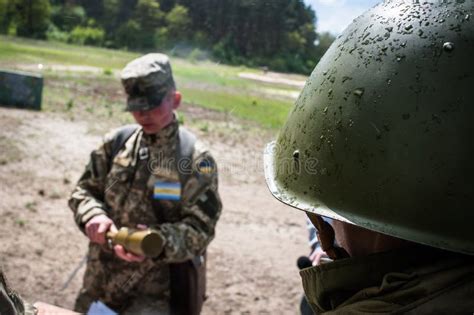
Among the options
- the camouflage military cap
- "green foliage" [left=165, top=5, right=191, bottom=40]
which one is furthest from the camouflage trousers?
"green foliage" [left=165, top=5, right=191, bottom=40]

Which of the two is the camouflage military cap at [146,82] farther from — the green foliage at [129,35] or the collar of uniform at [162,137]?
the green foliage at [129,35]

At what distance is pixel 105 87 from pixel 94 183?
15.1 meters

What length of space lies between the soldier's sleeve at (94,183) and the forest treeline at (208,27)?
247cm

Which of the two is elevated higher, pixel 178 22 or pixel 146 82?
pixel 178 22

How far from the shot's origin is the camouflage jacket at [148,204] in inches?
120

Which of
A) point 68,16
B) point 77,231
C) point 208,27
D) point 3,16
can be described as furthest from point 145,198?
Result: point 3,16

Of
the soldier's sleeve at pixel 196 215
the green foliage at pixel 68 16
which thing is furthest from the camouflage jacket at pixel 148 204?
the green foliage at pixel 68 16

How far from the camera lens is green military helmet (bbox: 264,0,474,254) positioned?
1.37m

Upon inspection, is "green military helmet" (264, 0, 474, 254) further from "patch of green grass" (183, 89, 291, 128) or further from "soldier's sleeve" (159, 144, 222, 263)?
"patch of green grass" (183, 89, 291, 128)

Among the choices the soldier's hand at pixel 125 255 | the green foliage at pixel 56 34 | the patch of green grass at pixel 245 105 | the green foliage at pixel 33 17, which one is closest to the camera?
the soldier's hand at pixel 125 255

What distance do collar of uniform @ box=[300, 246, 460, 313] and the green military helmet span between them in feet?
0.22

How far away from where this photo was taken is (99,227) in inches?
115

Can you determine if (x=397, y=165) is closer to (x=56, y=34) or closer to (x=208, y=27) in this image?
(x=208, y=27)

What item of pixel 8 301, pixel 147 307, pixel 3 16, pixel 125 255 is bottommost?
pixel 147 307
